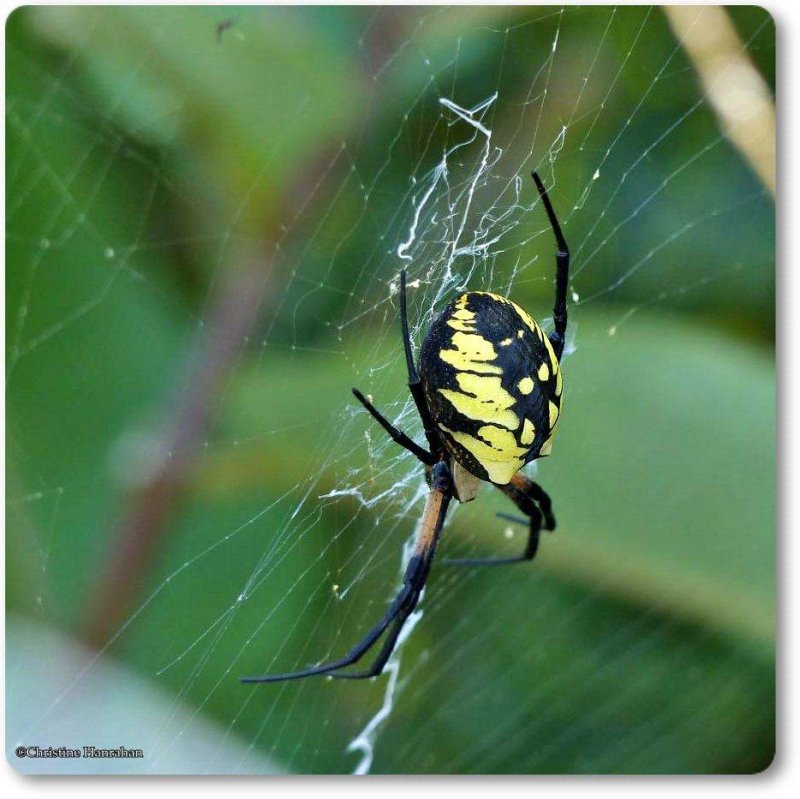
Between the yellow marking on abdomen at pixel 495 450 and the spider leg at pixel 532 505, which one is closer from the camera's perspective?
the yellow marking on abdomen at pixel 495 450

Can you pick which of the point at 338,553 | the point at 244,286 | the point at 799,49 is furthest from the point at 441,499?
the point at 799,49

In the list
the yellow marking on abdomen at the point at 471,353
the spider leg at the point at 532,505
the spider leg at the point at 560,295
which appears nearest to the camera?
the yellow marking on abdomen at the point at 471,353

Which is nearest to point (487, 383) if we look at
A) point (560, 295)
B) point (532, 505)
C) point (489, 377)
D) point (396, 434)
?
point (489, 377)

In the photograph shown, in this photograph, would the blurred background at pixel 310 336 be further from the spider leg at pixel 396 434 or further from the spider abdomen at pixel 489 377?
the spider abdomen at pixel 489 377

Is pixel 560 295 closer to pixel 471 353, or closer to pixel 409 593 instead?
pixel 471 353

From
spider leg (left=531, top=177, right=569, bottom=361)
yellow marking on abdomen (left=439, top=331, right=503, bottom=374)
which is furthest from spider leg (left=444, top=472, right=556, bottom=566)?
yellow marking on abdomen (left=439, top=331, right=503, bottom=374)

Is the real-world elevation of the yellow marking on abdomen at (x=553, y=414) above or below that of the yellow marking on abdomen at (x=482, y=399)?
below

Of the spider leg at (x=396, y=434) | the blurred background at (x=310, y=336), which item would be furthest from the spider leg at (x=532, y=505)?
the spider leg at (x=396, y=434)
